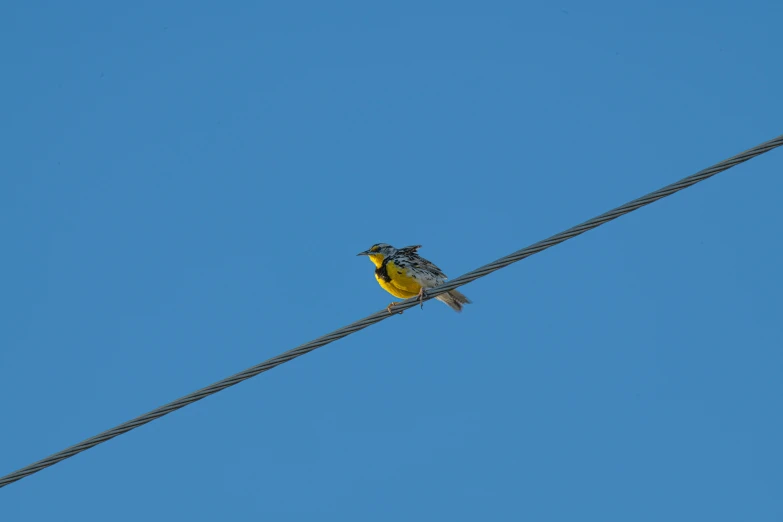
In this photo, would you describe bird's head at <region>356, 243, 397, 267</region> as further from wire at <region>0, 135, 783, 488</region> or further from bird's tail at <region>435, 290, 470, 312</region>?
wire at <region>0, 135, 783, 488</region>

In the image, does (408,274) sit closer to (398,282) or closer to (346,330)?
(398,282)

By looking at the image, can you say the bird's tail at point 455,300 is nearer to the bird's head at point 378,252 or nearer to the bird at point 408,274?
the bird at point 408,274

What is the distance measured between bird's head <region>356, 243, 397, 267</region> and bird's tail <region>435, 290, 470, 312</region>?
81 cm

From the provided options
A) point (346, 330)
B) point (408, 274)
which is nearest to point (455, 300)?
point (408, 274)

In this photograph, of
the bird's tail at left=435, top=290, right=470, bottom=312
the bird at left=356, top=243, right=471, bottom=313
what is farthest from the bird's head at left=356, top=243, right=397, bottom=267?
the bird's tail at left=435, top=290, right=470, bottom=312

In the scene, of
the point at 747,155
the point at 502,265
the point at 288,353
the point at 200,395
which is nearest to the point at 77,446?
the point at 200,395

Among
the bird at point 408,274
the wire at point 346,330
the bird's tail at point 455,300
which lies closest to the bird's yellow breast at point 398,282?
the bird at point 408,274

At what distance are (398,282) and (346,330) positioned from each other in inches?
172

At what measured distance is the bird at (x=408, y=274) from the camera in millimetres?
12539

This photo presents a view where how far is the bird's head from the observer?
1317 cm

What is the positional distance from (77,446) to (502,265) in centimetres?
320

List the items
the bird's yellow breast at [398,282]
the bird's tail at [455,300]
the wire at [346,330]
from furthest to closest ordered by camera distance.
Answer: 1. the bird's tail at [455,300]
2. the bird's yellow breast at [398,282]
3. the wire at [346,330]

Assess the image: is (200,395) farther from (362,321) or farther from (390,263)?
(390,263)

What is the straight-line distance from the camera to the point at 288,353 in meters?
7.90
